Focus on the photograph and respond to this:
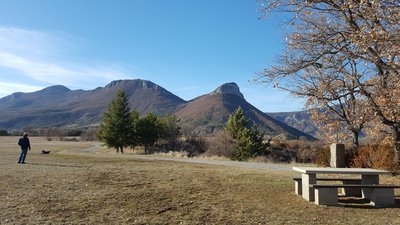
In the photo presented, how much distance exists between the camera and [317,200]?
9523 millimetres

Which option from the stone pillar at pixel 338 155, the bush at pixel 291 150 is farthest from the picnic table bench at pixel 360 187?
the bush at pixel 291 150

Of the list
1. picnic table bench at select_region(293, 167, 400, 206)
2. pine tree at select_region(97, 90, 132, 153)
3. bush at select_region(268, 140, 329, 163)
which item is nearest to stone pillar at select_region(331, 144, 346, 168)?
picnic table bench at select_region(293, 167, 400, 206)

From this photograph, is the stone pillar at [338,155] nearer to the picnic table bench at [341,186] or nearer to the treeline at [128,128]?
the picnic table bench at [341,186]

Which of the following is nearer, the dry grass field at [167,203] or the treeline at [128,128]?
the dry grass field at [167,203]

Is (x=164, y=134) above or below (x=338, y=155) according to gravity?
above

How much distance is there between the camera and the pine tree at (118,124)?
53.9 metres

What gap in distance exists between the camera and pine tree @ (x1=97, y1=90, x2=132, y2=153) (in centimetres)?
5394

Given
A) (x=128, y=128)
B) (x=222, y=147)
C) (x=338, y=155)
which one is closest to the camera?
(x=338, y=155)

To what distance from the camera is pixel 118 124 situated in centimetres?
5409

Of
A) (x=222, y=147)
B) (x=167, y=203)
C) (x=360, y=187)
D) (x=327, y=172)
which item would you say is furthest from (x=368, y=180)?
(x=222, y=147)

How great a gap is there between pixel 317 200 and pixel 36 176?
9.76 metres

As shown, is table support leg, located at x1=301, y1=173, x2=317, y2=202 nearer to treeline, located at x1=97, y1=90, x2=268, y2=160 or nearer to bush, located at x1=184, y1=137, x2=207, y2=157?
treeline, located at x1=97, y1=90, x2=268, y2=160

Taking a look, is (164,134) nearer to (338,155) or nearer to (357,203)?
(338,155)

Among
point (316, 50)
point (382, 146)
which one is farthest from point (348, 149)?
point (316, 50)
